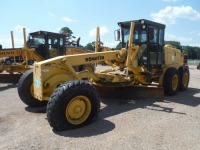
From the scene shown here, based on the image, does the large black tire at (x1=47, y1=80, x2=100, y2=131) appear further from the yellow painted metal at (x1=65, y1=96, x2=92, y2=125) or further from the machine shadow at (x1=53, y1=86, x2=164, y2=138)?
the machine shadow at (x1=53, y1=86, x2=164, y2=138)

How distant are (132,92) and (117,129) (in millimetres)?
3486

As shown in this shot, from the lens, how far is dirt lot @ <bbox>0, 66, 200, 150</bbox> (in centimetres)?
509

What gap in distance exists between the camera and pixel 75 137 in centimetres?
546

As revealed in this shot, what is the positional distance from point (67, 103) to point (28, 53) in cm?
852

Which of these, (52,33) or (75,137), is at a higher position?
(52,33)

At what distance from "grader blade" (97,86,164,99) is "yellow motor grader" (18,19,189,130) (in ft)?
0.48

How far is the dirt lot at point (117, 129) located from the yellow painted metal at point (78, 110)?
243 millimetres

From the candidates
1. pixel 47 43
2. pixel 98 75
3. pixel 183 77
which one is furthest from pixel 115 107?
pixel 47 43

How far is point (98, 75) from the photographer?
8586 millimetres

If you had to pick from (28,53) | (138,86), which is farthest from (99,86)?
(28,53)

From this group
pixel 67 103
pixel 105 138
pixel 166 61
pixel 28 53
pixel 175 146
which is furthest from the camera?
pixel 28 53

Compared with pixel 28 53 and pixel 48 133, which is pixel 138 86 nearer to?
pixel 48 133

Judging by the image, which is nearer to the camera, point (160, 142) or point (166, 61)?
point (160, 142)

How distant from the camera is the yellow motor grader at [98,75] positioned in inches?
236
